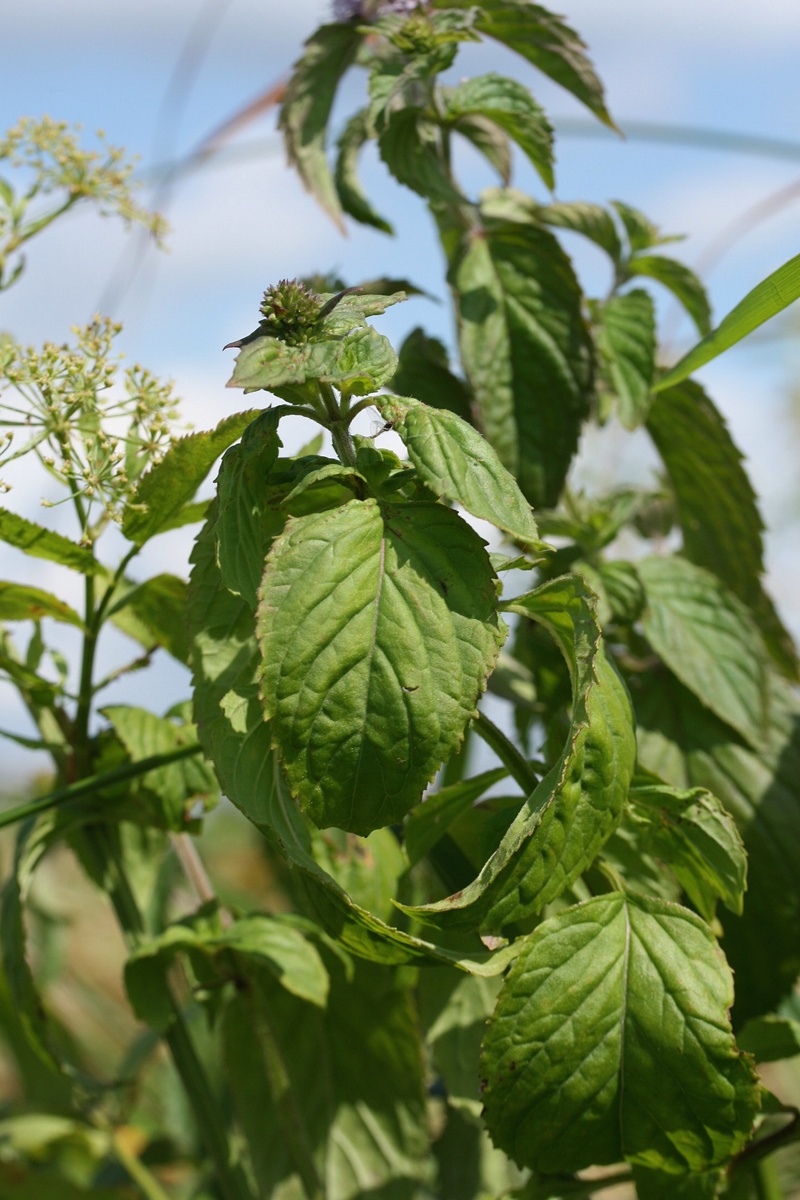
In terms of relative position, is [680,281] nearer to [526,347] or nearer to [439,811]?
[526,347]

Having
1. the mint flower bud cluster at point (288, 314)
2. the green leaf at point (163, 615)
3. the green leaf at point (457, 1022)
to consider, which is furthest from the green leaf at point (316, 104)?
the green leaf at point (457, 1022)

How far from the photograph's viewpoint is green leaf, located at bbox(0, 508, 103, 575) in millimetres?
663

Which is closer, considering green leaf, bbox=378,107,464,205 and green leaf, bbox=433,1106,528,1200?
green leaf, bbox=378,107,464,205

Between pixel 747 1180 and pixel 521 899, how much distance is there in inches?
15.9

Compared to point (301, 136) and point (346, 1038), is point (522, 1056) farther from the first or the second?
point (301, 136)

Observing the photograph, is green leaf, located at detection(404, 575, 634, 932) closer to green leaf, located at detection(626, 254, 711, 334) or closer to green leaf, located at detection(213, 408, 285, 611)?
green leaf, located at detection(213, 408, 285, 611)

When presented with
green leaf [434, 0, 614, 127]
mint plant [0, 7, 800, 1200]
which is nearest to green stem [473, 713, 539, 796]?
mint plant [0, 7, 800, 1200]

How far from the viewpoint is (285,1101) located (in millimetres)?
836

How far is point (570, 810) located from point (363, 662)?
0.38 ft

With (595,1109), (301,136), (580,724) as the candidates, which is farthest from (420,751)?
(301,136)

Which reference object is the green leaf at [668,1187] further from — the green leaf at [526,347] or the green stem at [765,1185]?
the green leaf at [526,347]

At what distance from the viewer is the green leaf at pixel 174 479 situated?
2.04 feet

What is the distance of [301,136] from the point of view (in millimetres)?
908

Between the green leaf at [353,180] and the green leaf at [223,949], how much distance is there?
51cm
